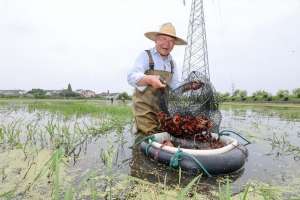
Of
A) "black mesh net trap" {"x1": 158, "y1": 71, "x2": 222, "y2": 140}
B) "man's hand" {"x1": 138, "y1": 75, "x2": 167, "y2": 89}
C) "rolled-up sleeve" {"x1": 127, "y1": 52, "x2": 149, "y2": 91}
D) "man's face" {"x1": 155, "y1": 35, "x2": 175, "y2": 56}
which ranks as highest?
"man's face" {"x1": 155, "y1": 35, "x2": 175, "y2": 56}

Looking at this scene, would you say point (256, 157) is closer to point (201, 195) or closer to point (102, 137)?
point (201, 195)

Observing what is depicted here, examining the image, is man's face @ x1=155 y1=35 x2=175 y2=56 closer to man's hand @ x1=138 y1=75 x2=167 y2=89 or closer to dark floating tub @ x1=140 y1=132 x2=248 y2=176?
man's hand @ x1=138 y1=75 x2=167 y2=89

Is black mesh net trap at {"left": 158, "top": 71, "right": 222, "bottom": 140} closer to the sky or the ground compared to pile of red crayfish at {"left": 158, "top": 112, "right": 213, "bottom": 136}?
closer to the sky

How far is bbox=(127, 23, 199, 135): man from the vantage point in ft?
16.8

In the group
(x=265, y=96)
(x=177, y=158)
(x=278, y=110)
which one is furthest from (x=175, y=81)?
(x=265, y=96)

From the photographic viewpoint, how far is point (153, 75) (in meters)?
5.05

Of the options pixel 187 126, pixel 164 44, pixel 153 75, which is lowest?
pixel 187 126

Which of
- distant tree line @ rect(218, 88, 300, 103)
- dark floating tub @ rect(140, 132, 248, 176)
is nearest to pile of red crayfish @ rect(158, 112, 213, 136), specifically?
dark floating tub @ rect(140, 132, 248, 176)

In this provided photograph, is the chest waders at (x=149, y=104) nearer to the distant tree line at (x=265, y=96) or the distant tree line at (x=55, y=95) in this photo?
the distant tree line at (x=265, y=96)

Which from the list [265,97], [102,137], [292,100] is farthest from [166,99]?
[265,97]

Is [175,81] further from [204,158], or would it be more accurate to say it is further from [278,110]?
[278,110]

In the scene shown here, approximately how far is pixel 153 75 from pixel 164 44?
1.85ft

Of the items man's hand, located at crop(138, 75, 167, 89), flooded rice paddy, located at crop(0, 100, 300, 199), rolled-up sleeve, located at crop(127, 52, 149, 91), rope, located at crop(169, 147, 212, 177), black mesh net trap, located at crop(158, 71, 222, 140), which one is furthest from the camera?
rolled-up sleeve, located at crop(127, 52, 149, 91)

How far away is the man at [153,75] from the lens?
5121mm
